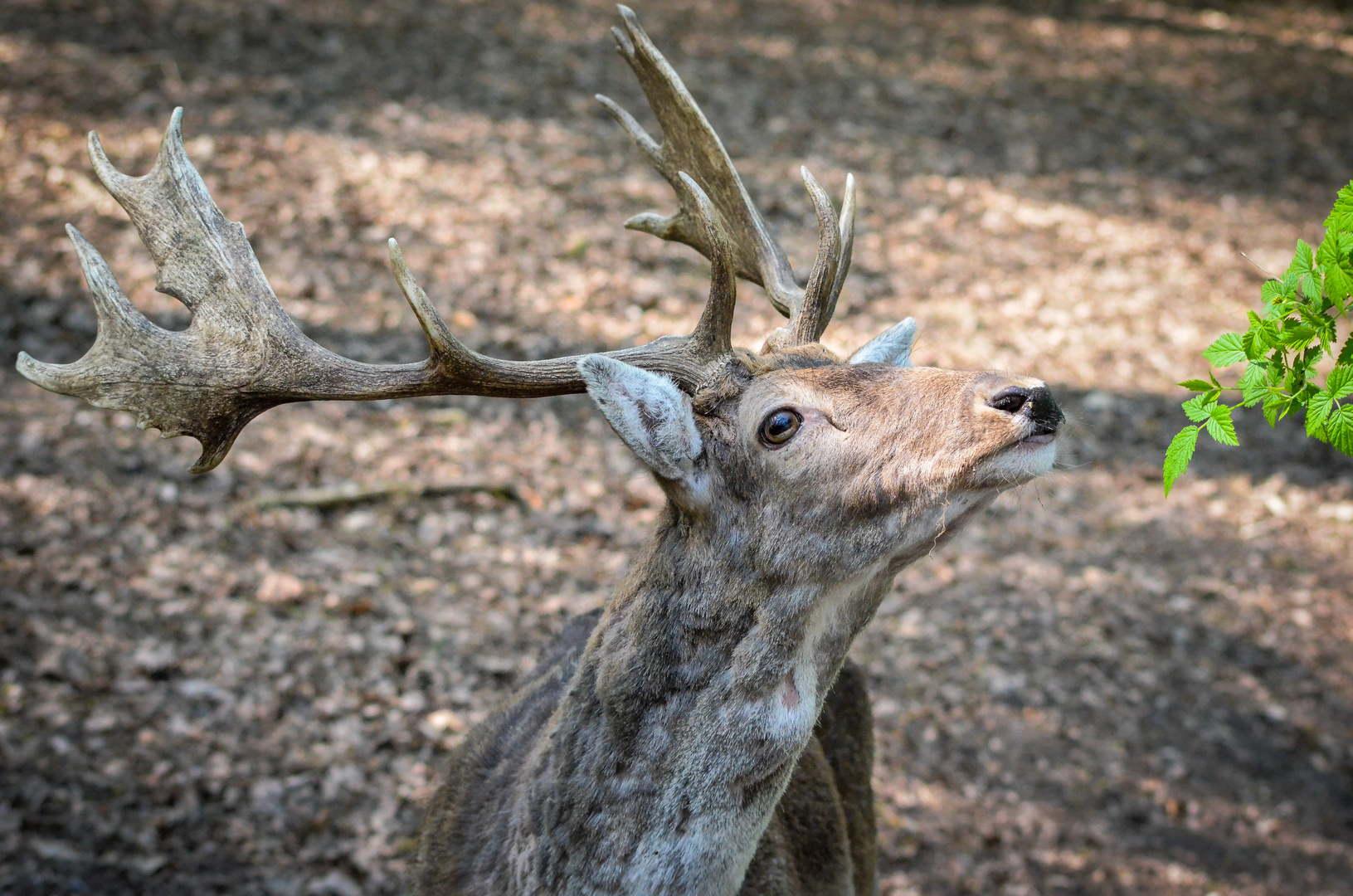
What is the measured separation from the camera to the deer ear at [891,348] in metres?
3.33

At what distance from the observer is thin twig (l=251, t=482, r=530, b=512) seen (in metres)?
6.47

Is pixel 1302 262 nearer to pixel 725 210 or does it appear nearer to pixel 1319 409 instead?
pixel 1319 409

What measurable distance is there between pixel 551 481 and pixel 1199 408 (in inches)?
202

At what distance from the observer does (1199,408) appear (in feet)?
7.66

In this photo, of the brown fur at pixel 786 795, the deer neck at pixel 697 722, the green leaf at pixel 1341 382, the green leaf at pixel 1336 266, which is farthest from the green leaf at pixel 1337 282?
the brown fur at pixel 786 795

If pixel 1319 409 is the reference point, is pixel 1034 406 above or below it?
below

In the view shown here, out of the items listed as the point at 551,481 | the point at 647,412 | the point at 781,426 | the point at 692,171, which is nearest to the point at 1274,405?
the point at 781,426

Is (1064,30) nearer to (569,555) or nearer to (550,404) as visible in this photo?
(550,404)

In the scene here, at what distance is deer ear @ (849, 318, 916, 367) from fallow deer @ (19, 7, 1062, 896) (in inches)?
0.7

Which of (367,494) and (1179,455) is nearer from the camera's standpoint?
(1179,455)

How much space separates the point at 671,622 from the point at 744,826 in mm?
560

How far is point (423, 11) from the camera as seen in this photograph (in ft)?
39.9

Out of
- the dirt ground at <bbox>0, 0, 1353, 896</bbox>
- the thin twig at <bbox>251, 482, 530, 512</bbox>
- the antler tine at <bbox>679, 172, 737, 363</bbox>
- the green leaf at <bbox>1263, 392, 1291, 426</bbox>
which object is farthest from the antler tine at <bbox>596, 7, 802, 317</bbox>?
the thin twig at <bbox>251, 482, 530, 512</bbox>

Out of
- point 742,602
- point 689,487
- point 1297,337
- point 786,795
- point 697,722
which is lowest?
point 786,795
